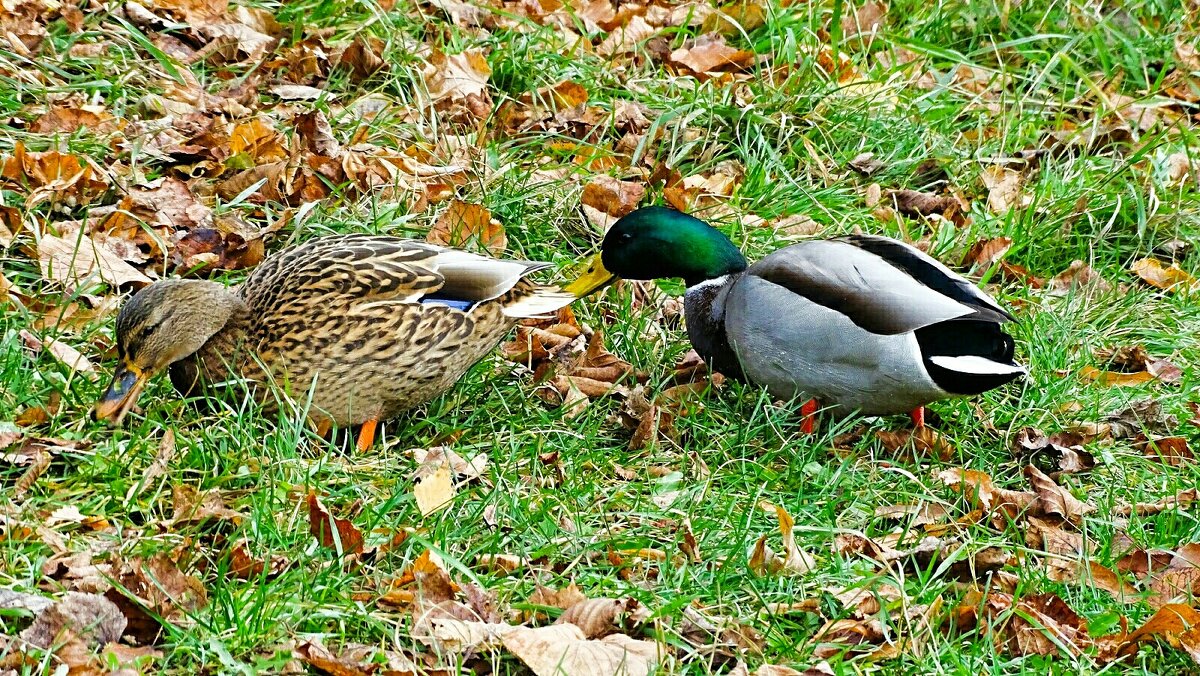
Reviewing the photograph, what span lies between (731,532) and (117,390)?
5.63 feet

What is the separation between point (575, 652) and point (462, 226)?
2418mm

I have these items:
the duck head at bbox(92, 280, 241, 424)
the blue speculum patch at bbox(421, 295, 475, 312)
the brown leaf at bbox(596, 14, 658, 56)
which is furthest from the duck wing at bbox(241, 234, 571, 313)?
the brown leaf at bbox(596, 14, 658, 56)

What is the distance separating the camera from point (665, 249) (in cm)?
504

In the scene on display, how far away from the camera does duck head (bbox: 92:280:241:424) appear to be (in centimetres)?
406

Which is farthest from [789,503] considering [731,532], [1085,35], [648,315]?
[1085,35]

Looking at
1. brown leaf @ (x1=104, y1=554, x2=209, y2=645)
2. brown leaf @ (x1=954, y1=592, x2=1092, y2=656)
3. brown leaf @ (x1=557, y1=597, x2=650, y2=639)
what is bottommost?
brown leaf @ (x1=954, y1=592, x2=1092, y2=656)

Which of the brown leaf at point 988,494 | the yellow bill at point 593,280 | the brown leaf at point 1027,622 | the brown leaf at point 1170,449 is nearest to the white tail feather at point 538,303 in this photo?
the yellow bill at point 593,280

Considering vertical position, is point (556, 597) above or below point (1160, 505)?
above

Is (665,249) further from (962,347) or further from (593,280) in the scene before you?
(962,347)

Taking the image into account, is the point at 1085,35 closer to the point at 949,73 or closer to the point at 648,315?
the point at 949,73

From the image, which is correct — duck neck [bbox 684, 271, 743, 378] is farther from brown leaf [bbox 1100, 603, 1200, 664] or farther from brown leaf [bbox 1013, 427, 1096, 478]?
brown leaf [bbox 1100, 603, 1200, 664]

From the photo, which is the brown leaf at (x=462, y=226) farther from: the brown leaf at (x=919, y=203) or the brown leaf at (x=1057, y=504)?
the brown leaf at (x=1057, y=504)

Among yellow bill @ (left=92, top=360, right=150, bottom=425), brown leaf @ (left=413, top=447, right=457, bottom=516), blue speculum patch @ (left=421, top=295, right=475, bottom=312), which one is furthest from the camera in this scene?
blue speculum patch @ (left=421, top=295, right=475, bottom=312)

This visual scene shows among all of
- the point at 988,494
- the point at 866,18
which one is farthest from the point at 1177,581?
the point at 866,18
